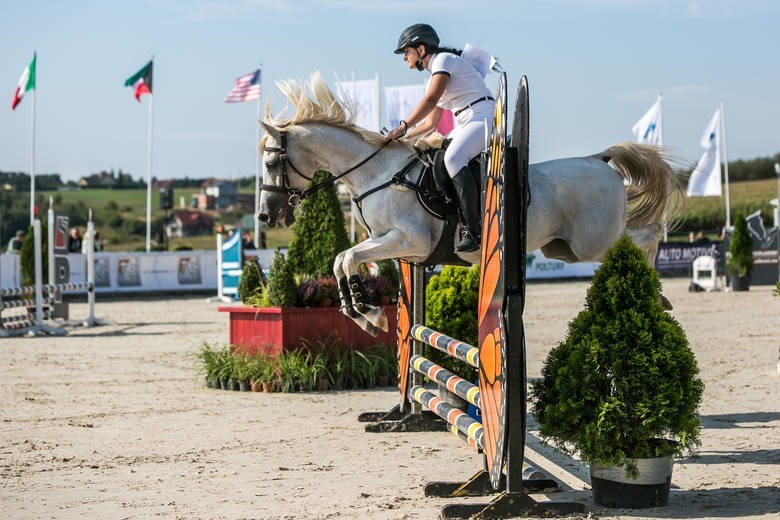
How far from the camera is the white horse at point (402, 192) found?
632 cm

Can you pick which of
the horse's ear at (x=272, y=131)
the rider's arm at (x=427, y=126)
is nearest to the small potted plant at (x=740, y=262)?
the rider's arm at (x=427, y=126)

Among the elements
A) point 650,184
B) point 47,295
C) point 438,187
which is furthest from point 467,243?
point 47,295

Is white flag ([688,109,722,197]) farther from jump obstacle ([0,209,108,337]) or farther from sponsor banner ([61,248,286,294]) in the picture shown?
jump obstacle ([0,209,108,337])

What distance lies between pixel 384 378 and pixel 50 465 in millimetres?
4283

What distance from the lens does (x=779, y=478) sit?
558 centimetres

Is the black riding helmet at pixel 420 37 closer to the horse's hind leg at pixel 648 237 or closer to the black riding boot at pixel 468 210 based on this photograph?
the black riding boot at pixel 468 210

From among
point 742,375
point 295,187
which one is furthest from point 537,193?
point 742,375

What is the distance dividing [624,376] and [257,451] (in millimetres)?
2953

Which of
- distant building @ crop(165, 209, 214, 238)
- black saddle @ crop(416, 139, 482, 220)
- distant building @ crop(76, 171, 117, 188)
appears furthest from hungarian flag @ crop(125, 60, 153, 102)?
distant building @ crop(76, 171, 117, 188)

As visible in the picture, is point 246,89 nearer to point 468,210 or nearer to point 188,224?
point 468,210

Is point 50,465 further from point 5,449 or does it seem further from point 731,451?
point 731,451

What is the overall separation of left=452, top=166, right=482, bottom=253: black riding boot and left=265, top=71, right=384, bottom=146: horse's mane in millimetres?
1037

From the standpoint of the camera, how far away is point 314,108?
699 centimetres

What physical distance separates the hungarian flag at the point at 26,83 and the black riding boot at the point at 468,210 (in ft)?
83.2
